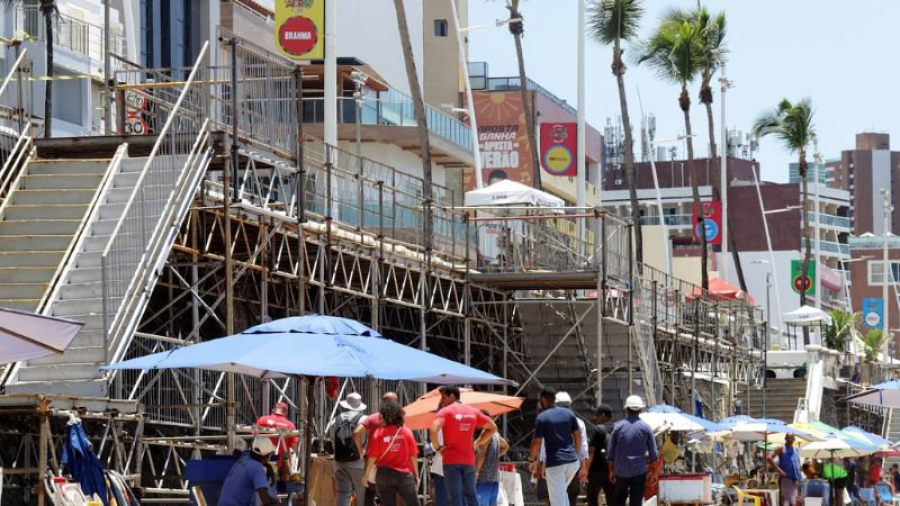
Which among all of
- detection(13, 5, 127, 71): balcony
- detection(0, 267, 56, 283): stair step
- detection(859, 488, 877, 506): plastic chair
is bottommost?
detection(859, 488, 877, 506): plastic chair

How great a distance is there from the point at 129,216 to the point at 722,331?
32933 millimetres

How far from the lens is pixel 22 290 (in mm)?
19875

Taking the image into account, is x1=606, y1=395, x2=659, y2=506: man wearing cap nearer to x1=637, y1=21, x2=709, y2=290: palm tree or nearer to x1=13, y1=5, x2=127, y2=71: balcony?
x1=13, y1=5, x2=127, y2=71: balcony

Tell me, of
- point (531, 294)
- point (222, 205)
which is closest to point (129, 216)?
point (222, 205)

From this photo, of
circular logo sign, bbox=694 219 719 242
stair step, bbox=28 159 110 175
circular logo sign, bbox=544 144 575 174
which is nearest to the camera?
stair step, bbox=28 159 110 175

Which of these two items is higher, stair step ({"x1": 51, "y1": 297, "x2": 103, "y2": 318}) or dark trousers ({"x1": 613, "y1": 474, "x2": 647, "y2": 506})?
stair step ({"x1": 51, "y1": 297, "x2": 103, "y2": 318})

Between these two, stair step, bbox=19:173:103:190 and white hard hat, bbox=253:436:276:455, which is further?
stair step, bbox=19:173:103:190

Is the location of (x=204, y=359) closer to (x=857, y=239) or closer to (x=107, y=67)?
(x=107, y=67)

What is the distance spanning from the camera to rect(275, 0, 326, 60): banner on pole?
3431 cm

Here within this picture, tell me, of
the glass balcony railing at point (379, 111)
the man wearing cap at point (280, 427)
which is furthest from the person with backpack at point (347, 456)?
the glass balcony railing at point (379, 111)

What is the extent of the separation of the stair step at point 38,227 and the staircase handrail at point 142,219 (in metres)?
0.79

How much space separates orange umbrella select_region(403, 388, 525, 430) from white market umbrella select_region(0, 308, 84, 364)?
267 inches

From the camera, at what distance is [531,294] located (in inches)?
1411

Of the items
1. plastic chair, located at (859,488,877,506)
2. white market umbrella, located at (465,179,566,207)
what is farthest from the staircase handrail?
plastic chair, located at (859,488,877,506)
